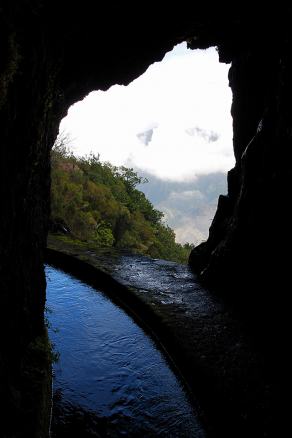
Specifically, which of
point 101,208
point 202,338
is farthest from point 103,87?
point 101,208

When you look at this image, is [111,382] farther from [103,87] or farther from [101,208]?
[101,208]

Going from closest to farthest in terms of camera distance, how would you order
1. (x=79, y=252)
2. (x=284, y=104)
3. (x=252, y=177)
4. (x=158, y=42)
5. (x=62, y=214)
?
(x=284, y=104)
(x=252, y=177)
(x=158, y=42)
(x=79, y=252)
(x=62, y=214)

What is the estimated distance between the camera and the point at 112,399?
4434 millimetres

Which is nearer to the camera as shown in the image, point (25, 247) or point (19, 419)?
point (19, 419)

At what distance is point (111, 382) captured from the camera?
15.7ft

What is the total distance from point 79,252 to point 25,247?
613cm

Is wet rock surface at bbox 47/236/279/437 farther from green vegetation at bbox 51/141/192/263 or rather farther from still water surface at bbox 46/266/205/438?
green vegetation at bbox 51/141/192/263

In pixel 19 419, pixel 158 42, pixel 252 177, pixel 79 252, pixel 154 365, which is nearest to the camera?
pixel 19 419

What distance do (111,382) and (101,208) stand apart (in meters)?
17.2

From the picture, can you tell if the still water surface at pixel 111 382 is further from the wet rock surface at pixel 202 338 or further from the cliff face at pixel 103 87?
the cliff face at pixel 103 87

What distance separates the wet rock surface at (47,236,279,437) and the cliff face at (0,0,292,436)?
0.89 meters

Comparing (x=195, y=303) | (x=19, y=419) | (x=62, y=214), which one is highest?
(x=62, y=214)

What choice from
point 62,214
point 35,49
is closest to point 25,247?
point 35,49

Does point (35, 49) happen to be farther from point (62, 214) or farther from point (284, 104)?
point (62, 214)
